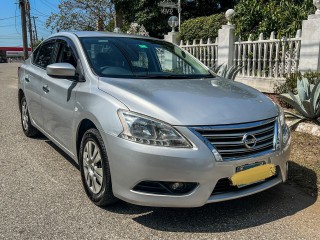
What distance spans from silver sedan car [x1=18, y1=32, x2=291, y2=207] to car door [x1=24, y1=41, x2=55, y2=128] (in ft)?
2.64

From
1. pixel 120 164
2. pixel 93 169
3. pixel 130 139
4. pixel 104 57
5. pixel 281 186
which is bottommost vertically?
pixel 281 186

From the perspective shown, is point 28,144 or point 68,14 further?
point 68,14

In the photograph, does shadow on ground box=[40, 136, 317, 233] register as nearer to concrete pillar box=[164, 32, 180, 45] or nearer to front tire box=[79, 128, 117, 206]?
front tire box=[79, 128, 117, 206]

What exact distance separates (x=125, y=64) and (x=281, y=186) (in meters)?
2.15

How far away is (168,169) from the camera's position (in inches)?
106

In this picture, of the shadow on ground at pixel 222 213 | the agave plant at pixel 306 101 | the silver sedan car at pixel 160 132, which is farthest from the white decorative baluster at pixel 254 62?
the shadow on ground at pixel 222 213

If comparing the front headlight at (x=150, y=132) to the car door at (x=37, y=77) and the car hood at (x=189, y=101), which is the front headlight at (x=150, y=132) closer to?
the car hood at (x=189, y=101)

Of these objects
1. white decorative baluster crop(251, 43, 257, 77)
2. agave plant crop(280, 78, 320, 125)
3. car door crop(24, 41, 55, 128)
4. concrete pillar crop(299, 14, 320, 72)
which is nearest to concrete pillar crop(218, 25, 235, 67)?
white decorative baluster crop(251, 43, 257, 77)

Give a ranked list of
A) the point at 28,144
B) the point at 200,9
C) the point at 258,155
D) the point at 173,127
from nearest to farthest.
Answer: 1. the point at 173,127
2. the point at 258,155
3. the point at 28,144
4. the point at 200,9

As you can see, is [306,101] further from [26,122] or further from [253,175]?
[26,122]

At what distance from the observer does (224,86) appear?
3.65 meters

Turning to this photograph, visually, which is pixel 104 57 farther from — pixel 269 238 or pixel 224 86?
pixel 269 238

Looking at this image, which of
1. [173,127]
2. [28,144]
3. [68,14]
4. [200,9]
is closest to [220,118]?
[173,127]

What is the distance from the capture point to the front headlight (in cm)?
271
